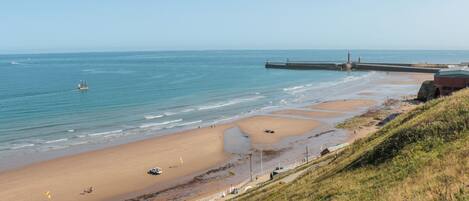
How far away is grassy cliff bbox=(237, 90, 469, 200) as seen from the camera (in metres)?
10.4

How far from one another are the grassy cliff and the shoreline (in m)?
15.2

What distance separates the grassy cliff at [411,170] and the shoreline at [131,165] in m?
15.2

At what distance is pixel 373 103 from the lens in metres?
63.0

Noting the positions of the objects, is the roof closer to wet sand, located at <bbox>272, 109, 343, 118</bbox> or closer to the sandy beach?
wet sand, located at <bbox>272, 109, 343, 118</bbox>

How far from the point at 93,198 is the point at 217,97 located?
45.8m

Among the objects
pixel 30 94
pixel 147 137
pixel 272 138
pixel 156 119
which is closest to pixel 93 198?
pixel 147 137

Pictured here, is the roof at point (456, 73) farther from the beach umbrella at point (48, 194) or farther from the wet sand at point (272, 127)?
the beach umbrella at point (48, 194)

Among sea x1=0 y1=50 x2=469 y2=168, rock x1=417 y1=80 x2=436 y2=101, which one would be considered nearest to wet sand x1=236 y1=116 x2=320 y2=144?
sea x1=0 y1=50 x2=469 y2=168

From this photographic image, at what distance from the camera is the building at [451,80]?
46.5 m

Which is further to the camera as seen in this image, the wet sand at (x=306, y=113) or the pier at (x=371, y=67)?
the pier at (x=371, y=67)

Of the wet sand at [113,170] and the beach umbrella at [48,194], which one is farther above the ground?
the wet sand at [113,170]

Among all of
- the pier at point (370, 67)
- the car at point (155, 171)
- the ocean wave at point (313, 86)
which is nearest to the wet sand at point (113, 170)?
the car at point (155, 171)

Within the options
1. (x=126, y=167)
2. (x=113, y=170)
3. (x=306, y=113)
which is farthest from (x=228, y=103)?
(x=113, y=170)

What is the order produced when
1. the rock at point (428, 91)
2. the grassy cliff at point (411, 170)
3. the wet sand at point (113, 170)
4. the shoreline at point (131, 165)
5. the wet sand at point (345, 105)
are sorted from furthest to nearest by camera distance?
the wet sand at point (345, 105) → the rock at point (428, 91) → the shoreline at point (131, 165) → the wet sand at point (113, 170) → the grassy cliff at point (411, 170)
